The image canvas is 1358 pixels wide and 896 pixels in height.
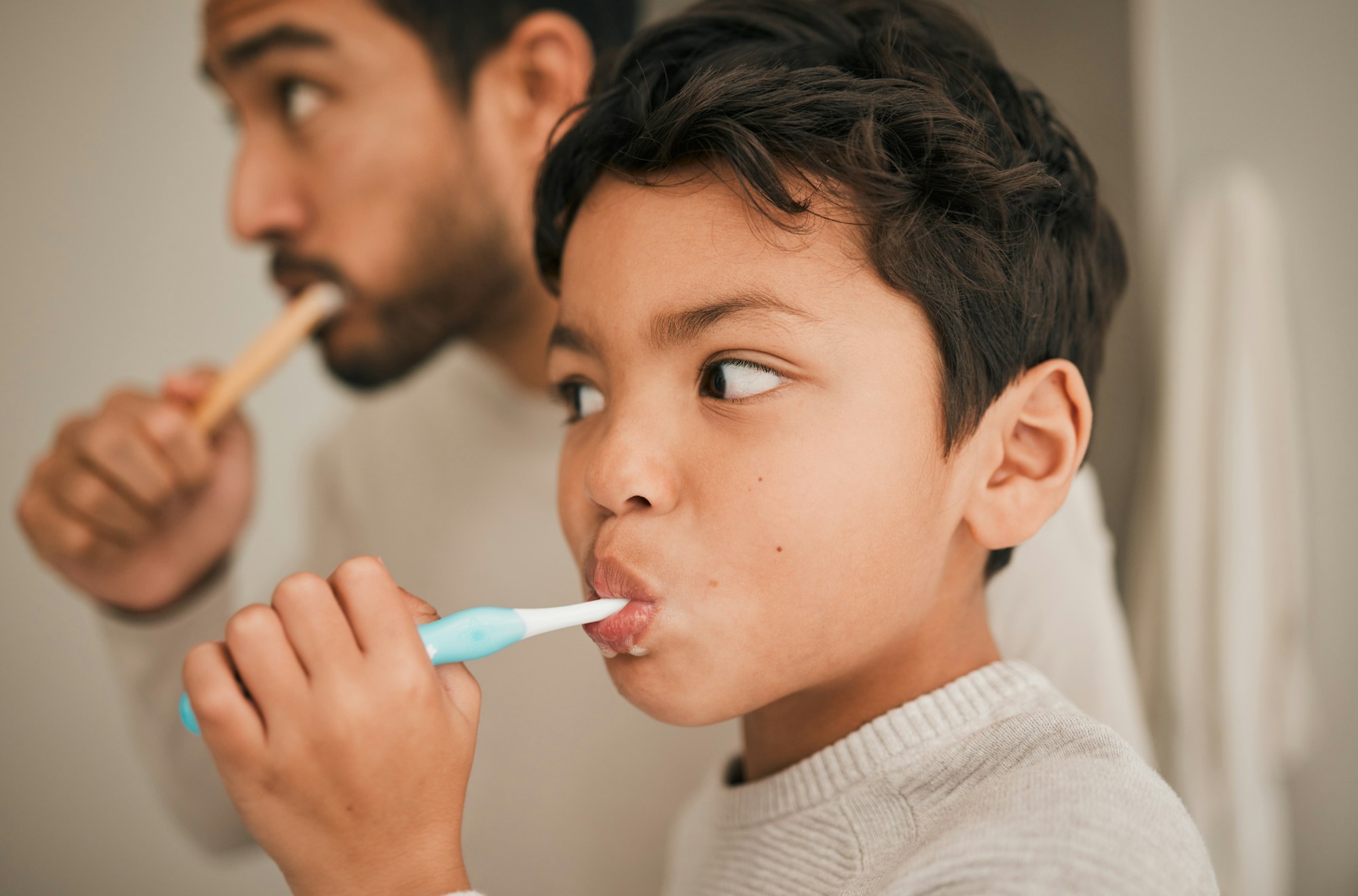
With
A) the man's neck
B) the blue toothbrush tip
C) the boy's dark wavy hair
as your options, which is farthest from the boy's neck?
the man's neck

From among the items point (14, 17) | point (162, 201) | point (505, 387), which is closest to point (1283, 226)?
point (505, 387)

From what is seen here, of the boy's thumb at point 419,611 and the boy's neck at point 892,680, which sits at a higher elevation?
the boy's thumb at point 419,611

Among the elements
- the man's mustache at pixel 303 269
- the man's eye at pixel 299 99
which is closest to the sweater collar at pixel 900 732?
the man's mustache at pixel 303 269

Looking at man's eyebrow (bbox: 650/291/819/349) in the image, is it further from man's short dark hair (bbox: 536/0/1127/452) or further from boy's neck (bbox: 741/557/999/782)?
boy's neck (bbox: 741/557/999/782)

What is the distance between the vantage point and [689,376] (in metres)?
0.47

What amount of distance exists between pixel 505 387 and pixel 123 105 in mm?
458

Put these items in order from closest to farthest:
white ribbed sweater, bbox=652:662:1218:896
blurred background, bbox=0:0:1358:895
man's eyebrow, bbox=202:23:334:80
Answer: white ribbed sweater, bbox=652:662:1218:896 → blurred background, bbox=0:0:1358:895 → man's eyebrow, bbox=202:23:334:80

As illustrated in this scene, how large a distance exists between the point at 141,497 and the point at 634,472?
0.62m

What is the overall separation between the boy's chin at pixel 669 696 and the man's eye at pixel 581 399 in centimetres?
16

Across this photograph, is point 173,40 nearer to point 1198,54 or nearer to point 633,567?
point 633,567

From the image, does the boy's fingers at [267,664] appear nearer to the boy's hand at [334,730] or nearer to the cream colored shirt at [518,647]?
the boy's hand at [334,730]

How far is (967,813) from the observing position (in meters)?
0.45

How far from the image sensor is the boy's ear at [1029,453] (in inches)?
19.9

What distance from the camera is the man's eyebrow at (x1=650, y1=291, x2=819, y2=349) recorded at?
0.45 metres
